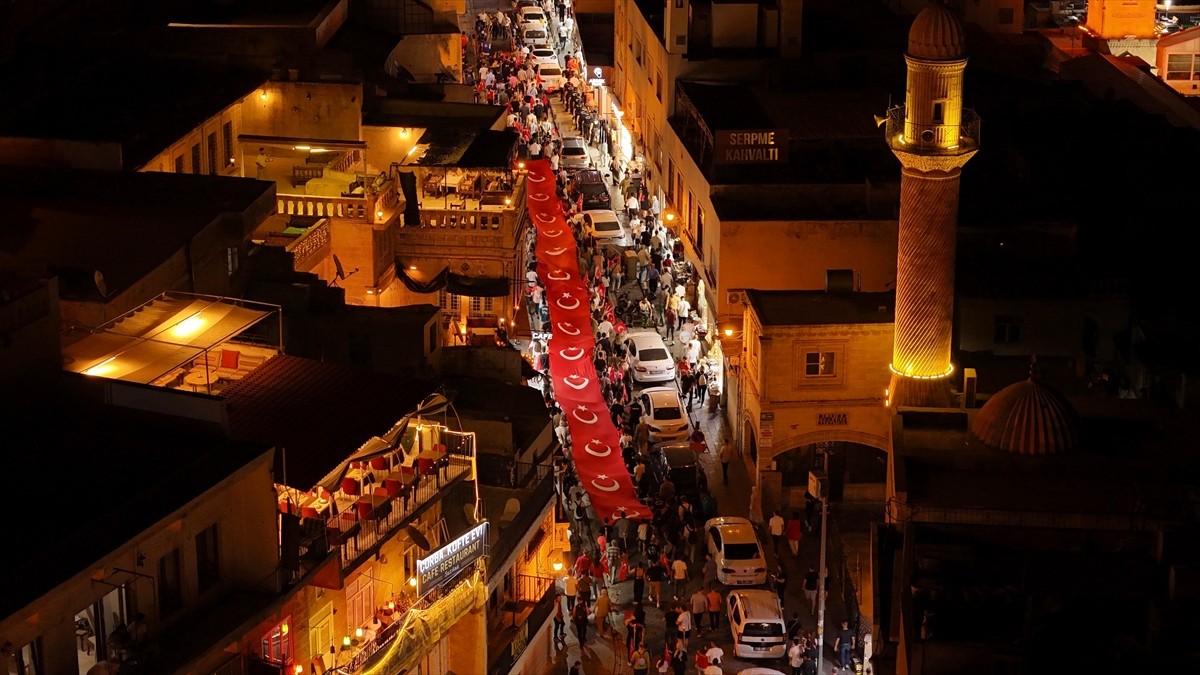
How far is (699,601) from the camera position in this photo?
43.5 metres

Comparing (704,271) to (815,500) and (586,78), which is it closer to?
(815,500)

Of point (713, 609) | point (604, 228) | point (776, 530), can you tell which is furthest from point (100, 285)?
point (604, 228)

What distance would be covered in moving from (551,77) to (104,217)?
49.9m

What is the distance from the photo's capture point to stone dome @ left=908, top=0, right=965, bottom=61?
1789 inches

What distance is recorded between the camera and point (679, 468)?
49.8m

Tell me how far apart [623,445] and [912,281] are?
8.85 m

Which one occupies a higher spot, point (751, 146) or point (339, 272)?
point (751, 146)

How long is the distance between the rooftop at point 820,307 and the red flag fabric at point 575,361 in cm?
453

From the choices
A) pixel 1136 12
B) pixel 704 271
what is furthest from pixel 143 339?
pixel 1136 12

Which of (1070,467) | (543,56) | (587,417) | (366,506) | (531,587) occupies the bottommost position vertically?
(531,587)

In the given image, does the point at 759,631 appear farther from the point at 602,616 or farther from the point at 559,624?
the point at 559,624

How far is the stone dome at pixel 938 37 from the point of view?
45.4 meters

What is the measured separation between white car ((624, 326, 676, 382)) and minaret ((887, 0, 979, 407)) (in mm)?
10776

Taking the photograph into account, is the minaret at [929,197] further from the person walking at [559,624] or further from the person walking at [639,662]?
the person walking at [559,624]
